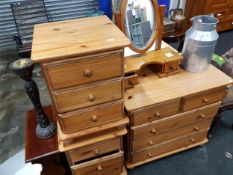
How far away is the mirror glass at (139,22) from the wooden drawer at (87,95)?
1.48 feet

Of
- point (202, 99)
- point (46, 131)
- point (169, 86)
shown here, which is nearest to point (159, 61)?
point (169, 86)

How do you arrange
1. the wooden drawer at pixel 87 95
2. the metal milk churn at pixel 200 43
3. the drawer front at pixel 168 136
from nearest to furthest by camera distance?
the wooden drawer at pixel 87 95 → the metal milk churn at pixel 200 43 → the drawer front at pixel 168 136

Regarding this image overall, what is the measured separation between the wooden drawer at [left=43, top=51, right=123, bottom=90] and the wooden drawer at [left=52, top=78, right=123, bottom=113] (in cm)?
3

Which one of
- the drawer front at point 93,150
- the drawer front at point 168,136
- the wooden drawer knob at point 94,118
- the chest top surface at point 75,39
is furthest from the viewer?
the drawer front at point 168,136

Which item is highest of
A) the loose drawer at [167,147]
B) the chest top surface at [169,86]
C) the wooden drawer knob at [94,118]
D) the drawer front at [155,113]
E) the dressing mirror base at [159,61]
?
the dressing mirror base at [159,61]

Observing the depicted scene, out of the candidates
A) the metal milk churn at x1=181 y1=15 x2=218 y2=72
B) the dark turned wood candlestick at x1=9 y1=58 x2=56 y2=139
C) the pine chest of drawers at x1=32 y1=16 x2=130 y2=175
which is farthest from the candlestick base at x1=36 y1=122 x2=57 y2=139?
the metal milk churn at x1=181 y1=15 x2=218 y2=72

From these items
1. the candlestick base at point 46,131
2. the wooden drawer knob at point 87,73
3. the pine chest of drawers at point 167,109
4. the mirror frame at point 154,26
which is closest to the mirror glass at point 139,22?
the mirror frame at point 154,26

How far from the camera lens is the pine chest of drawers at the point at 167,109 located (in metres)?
1.17

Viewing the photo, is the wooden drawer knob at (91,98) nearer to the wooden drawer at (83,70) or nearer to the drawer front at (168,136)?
the wooden drawer at (83,70)

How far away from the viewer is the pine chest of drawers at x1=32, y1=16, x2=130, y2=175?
747 millimetres

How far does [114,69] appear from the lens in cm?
83

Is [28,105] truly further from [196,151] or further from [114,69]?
[196,151]

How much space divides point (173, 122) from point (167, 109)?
0.51 feet

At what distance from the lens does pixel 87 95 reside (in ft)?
2.83
